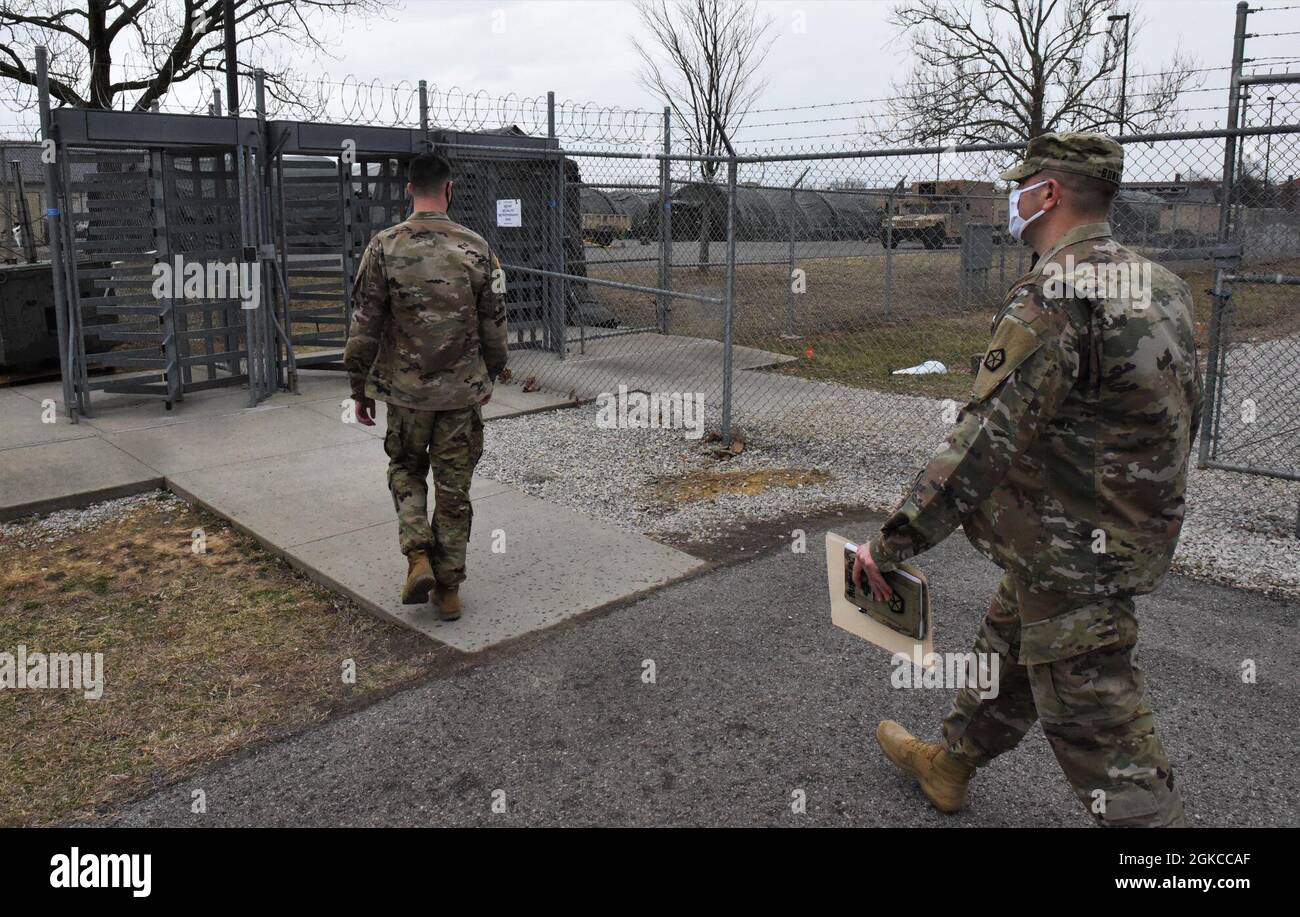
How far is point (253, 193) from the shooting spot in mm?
8750

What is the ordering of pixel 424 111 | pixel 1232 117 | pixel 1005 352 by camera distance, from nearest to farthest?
pixel 1005 352 < pixel 1232 117 < pixel 424 111

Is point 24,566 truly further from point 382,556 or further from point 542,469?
point 542,469

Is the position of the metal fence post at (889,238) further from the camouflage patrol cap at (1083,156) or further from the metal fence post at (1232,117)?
the camouflage patrol cap at (1083,156)

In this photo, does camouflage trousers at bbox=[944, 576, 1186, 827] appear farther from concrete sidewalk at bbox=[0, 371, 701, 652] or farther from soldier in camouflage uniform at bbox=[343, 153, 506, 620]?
soldier in camouflage uniform at bbox=[343, 153, 506, 620]

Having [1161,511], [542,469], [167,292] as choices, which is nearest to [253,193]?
[167,292]

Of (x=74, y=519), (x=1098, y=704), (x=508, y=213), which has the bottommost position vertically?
(x=74, y=519)

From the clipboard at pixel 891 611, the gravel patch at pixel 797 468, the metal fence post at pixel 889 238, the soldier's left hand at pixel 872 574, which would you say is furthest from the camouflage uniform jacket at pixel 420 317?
the metal fence post at pixel 889 238

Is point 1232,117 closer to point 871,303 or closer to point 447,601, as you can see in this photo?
point 447,601

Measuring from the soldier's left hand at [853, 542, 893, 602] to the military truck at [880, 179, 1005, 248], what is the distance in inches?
452

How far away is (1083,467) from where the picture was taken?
2.46m

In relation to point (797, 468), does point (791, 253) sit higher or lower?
higher

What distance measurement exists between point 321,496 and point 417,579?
225 centimetres

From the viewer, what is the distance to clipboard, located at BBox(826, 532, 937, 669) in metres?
2.63

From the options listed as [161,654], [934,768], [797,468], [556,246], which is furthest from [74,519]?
[556,246]
